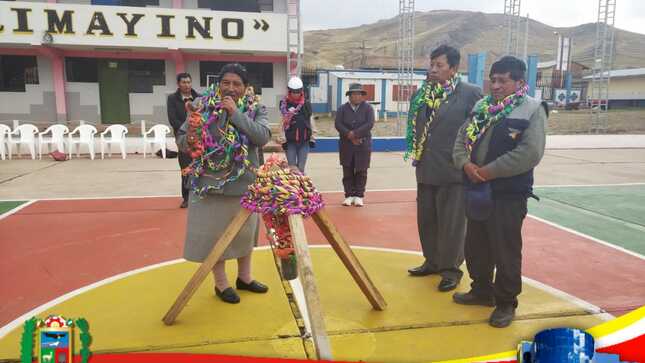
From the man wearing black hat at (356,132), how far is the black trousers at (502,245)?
11.3 feet

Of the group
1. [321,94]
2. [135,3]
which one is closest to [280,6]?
[135,3]

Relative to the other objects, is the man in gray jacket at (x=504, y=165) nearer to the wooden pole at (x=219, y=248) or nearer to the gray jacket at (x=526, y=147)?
the gray jacket at (x=526, y=147)

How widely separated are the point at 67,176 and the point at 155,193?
2944 mm

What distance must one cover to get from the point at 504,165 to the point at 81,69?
19.6 metres

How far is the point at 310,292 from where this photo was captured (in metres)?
2.58

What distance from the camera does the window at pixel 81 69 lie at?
18719mm

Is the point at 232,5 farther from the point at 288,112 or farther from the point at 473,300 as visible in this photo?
the point at 473,300

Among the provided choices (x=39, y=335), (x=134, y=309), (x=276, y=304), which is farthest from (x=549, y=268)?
(x=39, y=335)

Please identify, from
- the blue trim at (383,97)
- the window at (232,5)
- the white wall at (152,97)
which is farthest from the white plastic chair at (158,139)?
the blue trim at (383,97)

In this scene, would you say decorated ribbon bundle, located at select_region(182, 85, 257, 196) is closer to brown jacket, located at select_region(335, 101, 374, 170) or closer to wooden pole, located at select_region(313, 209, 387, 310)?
wooden pole, located at select_region(313, 209, 387, 310)

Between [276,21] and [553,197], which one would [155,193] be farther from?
[276,21]

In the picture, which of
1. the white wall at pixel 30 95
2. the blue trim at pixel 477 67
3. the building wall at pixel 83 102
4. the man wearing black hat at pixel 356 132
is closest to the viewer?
the man wearing black hat at pixel 356 132

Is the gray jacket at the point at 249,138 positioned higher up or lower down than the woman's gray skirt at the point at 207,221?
higher up

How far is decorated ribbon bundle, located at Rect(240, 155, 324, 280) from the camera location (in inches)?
114
